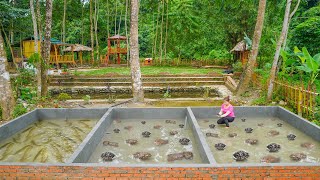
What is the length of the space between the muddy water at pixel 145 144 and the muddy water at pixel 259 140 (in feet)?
1.98

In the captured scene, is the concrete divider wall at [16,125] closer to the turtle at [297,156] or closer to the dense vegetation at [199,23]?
the turtle at [297,156]

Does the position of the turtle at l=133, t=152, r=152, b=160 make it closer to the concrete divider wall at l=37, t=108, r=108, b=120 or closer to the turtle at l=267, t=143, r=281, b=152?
the turtle at l=267, t=143, r=281, b=152

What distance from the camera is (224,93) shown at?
14625mm

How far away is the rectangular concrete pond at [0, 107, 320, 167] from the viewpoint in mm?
5389

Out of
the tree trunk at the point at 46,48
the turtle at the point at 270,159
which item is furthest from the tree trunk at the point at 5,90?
the turtle at the point at 270,159

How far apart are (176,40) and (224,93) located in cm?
1450

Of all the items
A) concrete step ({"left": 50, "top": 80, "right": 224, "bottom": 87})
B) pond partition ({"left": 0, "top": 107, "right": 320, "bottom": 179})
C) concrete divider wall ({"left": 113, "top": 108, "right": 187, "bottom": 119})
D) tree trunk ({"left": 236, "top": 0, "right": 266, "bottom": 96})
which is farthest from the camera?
concrete step ({"left": 50, "top": 80, "right": 224, "bottom": 87})

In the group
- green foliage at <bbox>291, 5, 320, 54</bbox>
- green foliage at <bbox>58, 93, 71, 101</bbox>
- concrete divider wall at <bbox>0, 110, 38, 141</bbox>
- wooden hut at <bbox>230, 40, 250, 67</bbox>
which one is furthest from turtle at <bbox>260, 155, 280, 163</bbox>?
wooden hut at <bbox>230, 40, 250, 67</bbox>

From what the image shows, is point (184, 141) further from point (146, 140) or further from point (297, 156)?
point (297, 156)

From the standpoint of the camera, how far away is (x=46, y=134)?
7316 mm

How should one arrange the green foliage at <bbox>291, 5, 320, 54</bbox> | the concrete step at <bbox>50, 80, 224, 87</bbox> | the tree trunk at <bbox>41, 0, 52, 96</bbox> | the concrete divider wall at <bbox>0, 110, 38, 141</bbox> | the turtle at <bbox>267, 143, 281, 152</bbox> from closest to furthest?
the turtle at <bbox>267, 143, 281, 152</bbox> → the concrete divider wall at <bbox>0, 110, 38, 141</bbox> → the tree trunk at <bbox>41, 0, 52, 96</bbox> → the green foliage at <bbox>291, 5, 320, 54</bbox> → the concrete step at <bbox>50, 80, 224, 87</bbox>

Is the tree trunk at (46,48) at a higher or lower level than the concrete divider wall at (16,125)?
higher

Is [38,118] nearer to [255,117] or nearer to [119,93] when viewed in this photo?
[255,117]

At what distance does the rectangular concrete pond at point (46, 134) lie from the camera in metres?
5.84
